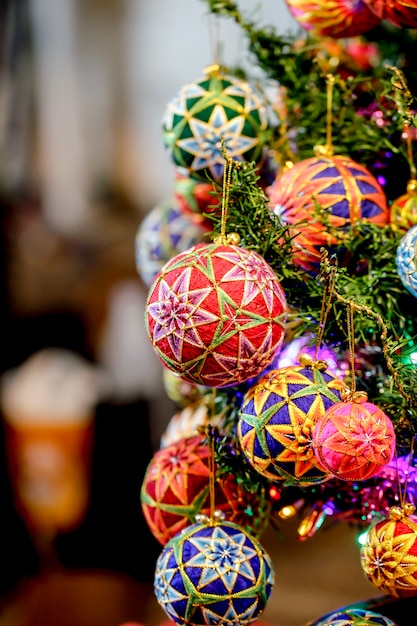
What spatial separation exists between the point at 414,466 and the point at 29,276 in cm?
144

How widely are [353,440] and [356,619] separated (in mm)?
191

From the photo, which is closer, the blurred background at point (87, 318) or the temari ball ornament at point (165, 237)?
the temari ball ornament at point (165, 237)

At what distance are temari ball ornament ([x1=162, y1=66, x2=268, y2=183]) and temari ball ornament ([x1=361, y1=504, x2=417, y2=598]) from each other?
1.03 feet

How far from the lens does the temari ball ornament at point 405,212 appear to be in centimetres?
61

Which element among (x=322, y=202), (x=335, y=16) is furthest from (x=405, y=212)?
(x=335, y=16)

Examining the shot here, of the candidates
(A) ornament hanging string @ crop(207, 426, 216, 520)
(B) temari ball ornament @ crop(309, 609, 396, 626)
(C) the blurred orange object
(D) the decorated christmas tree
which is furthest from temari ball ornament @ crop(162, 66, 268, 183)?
(C) the blurred orange object

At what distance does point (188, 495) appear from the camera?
2.08ft

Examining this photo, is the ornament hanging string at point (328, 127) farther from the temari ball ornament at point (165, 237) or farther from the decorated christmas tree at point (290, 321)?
the temari ball ornament at point (165, 237)

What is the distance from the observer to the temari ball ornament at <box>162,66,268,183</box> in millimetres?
634

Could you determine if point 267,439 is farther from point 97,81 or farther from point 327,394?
point 97,81

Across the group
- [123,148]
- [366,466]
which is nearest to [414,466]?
[366,466]

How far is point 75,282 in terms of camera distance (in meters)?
1.90

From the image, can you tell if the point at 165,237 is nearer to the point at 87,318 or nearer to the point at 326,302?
the point at 326,302

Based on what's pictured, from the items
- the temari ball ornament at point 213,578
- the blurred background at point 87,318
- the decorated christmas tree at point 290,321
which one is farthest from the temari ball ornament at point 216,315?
the blurred background at point 87,318
